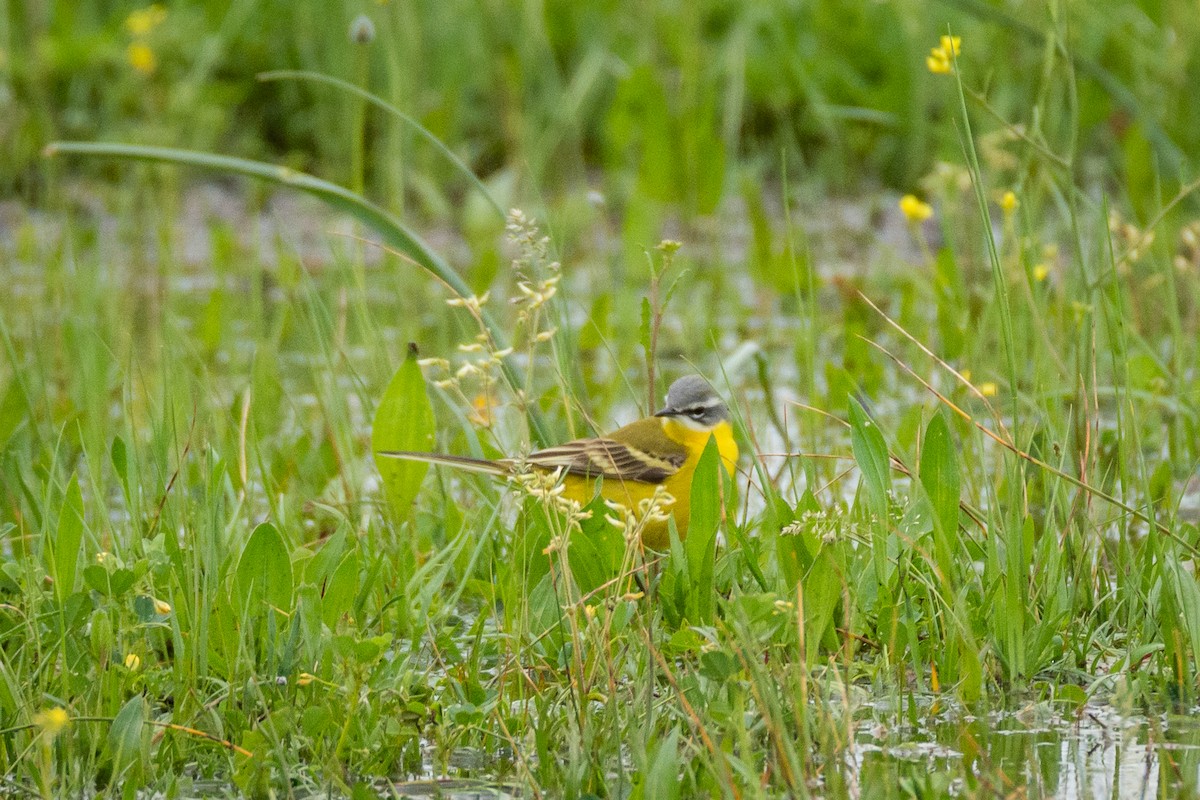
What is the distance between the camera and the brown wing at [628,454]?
4203 millimetres

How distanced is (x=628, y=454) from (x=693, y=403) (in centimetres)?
28

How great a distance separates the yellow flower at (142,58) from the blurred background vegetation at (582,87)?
0.02 metres

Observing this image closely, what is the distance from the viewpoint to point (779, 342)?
677 centimetres

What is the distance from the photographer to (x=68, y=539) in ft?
11.5

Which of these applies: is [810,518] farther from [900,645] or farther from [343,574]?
[343,574]

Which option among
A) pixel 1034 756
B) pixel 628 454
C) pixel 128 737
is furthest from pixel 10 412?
pixel 1034 756

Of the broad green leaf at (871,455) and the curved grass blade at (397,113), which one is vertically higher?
the curved grass blade at (397,113)

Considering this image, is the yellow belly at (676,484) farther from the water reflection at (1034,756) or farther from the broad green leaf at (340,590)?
the water reflection at (1034,756)

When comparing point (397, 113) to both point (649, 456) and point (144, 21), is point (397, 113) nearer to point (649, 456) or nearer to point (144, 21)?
point (649, 456)

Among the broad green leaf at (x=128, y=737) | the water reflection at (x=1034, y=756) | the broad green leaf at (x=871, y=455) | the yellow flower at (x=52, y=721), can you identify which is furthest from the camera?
the broad green leaf at (x=871, y=455)

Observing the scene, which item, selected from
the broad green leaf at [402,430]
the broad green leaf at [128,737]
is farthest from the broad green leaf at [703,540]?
the broad green leaf at [128,737]

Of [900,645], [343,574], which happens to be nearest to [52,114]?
[343,574]

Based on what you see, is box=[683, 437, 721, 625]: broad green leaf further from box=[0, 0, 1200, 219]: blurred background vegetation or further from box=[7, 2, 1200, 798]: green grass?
box=[0, 0, 1200, 219]: blurred background vegetation

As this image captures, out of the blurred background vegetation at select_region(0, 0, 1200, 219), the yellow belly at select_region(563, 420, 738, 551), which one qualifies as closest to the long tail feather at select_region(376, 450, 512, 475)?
the yellow belly at select_region(563, 420, 738, 551)
